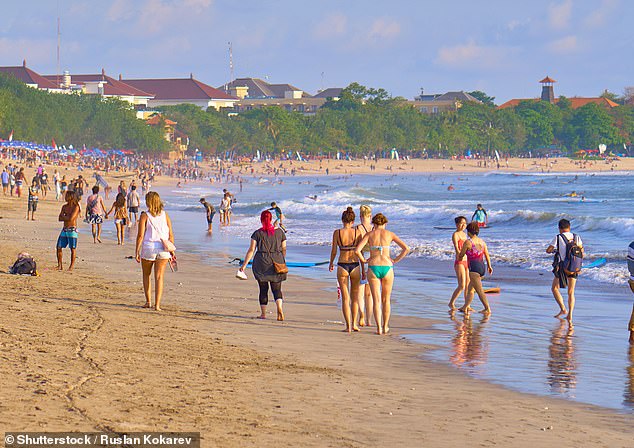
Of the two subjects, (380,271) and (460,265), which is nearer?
(380,271)

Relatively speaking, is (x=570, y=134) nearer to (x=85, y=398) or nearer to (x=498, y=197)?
(x=498, y=197)

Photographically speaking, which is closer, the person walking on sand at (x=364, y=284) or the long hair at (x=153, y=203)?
the person walking on sand at (x=364, y=284)

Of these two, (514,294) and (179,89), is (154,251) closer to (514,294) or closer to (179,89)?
(514,294)

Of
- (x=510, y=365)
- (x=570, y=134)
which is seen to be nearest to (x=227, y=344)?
(x=510, y=365)

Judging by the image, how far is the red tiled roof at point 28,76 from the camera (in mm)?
141125

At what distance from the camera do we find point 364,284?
12344 millimetres

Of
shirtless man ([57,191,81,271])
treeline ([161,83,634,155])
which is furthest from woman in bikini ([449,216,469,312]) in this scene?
treeline ([161,83,634,155])

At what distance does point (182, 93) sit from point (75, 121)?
66.1 metres

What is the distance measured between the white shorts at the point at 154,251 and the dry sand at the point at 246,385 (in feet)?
2.35

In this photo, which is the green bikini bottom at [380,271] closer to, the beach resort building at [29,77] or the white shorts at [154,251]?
the white shorts at [154,251]

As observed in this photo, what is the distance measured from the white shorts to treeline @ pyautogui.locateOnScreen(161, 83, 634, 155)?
401ft

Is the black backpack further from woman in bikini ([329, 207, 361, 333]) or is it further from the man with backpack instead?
the man with backpack

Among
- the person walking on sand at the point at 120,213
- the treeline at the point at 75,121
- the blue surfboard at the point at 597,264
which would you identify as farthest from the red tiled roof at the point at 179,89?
the blue surfboard at the point at 597,264

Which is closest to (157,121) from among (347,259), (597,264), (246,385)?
(597,264)
